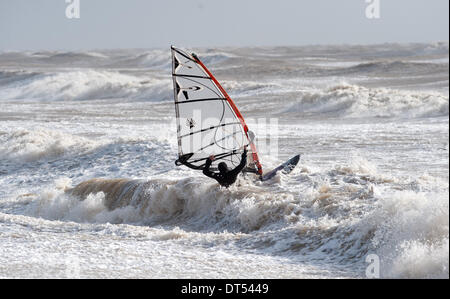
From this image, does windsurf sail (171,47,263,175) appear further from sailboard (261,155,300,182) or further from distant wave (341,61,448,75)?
distant wave (341,61,448,75)

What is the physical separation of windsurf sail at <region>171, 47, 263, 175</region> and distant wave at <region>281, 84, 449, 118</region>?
40.9 ft

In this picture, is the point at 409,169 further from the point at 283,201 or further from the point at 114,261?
the point at 114,261

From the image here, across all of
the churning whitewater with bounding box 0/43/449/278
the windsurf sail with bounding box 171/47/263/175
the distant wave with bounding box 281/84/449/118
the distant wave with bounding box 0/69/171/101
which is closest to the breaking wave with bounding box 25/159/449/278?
the churning whitewater with bounding box 0/43/449/278

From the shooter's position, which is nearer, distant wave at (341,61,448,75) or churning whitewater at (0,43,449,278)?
churning whitewater at (0,43,449,278)

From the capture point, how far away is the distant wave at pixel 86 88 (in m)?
35.9

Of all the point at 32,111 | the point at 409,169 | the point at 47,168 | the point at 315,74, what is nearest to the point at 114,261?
the point at 409,169

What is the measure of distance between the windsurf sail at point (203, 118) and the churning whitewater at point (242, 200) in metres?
0.83

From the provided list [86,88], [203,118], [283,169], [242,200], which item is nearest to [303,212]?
[242,200]

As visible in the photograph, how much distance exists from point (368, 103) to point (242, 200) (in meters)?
14.7

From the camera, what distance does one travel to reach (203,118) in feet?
34.3

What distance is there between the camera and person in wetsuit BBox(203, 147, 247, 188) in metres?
10.1

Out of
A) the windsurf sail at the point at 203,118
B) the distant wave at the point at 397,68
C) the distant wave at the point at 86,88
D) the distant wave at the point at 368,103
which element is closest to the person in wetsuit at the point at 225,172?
the windsurf sail at the point at 203,118

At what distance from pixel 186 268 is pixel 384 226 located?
2.38 metres

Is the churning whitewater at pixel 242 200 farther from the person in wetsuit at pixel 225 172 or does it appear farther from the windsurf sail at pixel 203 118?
the windsurf sail at pixel 203 118
